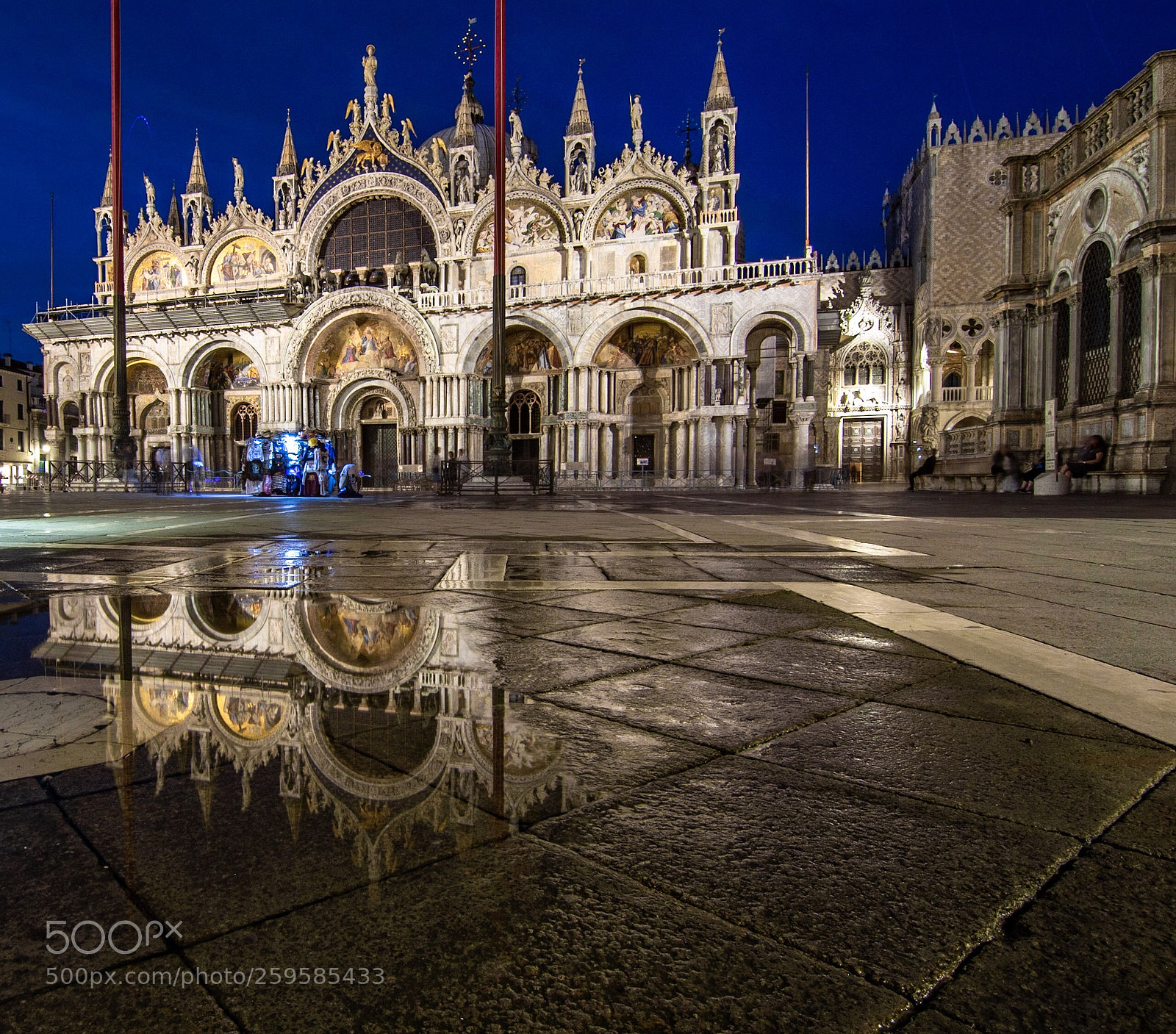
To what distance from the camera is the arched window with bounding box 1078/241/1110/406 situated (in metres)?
15.3

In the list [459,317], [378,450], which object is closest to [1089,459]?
[459,317]

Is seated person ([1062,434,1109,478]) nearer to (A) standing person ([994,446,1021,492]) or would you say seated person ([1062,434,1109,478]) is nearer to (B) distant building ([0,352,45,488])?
(A) standing person ([994,446,1021,492])

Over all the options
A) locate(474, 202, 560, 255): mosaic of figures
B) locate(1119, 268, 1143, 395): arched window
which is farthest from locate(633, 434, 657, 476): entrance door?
locate(1119, 268, 1143, 395): arched window

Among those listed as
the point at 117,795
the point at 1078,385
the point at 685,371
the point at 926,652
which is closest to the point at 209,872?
the point at 117,795

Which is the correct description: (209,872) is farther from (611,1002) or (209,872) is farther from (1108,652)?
(1108,652)

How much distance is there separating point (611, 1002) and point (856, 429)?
38.8 m

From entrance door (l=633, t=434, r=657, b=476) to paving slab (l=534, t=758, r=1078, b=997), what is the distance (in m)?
26.4

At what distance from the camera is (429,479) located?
2466 centimetres

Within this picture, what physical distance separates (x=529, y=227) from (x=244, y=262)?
14498 mm

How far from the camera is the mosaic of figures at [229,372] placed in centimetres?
3055

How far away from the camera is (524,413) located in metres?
28.2

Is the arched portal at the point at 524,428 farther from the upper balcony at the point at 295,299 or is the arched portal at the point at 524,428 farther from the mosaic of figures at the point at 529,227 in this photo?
the mosaic of figures at the point at 529,227

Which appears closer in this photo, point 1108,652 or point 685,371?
point 1108,652

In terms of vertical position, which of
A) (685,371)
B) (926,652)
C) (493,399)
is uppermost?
(685,371)
